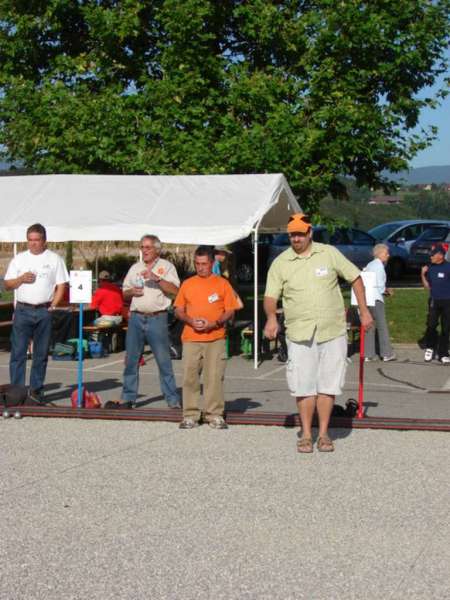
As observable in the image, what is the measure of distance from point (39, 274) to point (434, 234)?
25264 mm

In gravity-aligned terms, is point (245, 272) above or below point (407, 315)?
above

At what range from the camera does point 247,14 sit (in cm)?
2377

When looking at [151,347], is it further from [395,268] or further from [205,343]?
[395,268]

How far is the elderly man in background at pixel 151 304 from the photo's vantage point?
10805 millimetres

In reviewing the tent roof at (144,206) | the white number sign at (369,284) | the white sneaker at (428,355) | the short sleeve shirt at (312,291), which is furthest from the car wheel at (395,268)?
the short sleeve shirt at (312,291)

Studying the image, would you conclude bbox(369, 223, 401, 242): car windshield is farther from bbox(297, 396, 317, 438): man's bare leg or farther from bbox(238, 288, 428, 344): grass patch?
bbox(297, 396, 317, 438): man's bare leg

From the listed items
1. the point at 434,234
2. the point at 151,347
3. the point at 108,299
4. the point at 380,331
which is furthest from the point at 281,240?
the point at 151,347

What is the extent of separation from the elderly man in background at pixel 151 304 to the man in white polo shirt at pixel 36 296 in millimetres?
852

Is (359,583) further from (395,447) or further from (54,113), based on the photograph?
(54,113)

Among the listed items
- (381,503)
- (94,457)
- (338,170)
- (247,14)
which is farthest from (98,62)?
(381,503)

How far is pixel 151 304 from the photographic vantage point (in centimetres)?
1080

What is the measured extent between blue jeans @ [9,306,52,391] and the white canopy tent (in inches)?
181

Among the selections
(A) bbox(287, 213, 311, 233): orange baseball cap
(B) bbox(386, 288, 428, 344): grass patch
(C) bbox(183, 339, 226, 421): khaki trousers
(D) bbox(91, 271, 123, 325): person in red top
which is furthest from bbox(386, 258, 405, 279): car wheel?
(A) bbox(287, 213, 311, 233): orange baseball cap

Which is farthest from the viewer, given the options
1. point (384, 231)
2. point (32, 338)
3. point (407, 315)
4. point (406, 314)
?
point (384, 231)
